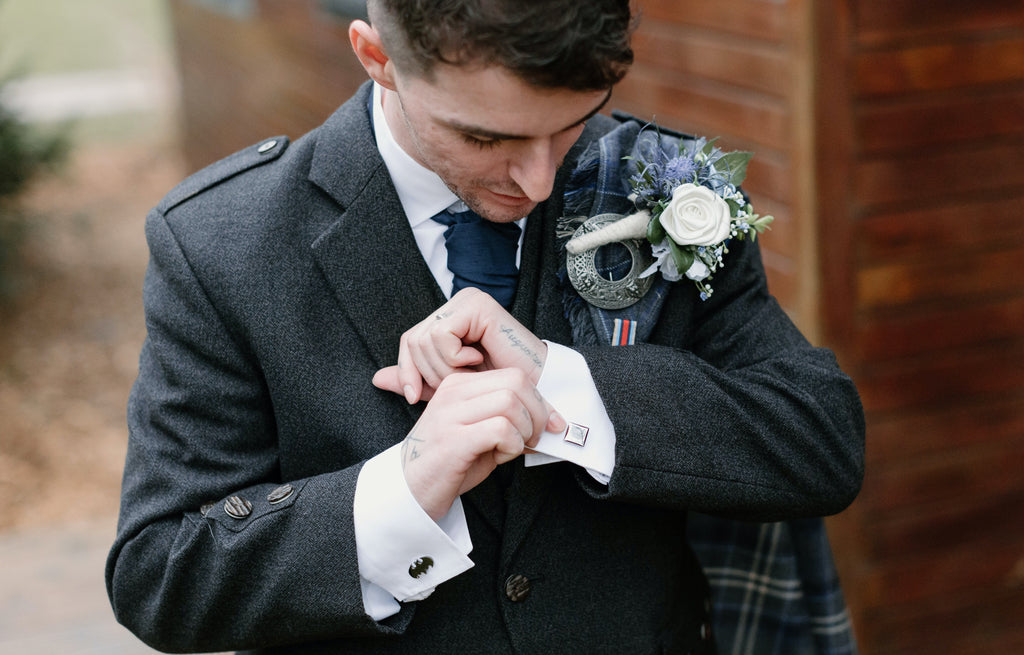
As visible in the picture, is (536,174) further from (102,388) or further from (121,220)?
(121,220)

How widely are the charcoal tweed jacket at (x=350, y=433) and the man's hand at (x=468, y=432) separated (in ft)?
0.41

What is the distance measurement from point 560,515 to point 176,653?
664mm

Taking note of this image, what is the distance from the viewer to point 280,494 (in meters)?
1.55

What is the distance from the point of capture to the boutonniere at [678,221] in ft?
5.22

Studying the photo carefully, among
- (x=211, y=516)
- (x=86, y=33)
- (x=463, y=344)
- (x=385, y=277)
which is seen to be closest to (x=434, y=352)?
(x=463, y=344)

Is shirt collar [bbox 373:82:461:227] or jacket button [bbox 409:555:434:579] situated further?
shirt collar [bbox 373:82:461:227]

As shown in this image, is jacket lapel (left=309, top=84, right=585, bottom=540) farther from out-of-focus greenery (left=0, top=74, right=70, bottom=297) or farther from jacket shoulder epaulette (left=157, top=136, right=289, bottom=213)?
out-of-focus greenery (left=0, top=74, right=70, bottom=297)

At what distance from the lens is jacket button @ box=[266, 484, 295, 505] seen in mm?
1538

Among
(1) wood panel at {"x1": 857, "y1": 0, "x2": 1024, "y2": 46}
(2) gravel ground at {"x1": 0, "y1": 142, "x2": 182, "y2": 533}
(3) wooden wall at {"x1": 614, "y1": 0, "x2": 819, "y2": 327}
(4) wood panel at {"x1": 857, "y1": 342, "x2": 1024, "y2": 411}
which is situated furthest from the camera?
(2) gravel ground at {"x1": 0, "y1": 142, "x2": 182, "y2": 533}

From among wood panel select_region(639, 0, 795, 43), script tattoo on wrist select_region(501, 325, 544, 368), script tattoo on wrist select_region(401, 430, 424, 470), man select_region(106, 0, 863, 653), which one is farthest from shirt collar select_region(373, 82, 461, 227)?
wood panel select_region(639, 0, 795, 43)

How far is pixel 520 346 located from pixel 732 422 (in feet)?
1.17

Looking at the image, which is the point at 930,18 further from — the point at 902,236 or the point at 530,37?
the point at 530,37

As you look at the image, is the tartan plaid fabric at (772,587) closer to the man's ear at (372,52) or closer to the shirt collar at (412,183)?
the shirt collar at (412,183)

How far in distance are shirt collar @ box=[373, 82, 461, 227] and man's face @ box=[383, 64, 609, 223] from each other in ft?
0.28
